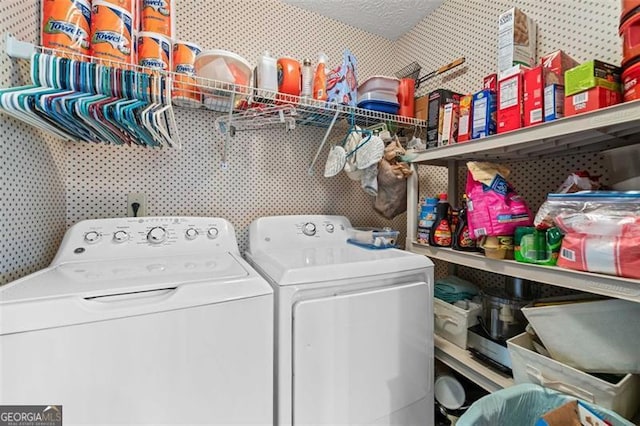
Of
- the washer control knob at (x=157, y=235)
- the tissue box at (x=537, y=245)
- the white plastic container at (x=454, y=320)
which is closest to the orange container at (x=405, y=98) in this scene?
the tissue box at (x=537, y=245)

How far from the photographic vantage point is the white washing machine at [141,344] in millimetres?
630

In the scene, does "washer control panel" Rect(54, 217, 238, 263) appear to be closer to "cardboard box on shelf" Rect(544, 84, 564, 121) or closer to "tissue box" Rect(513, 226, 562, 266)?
"tissue box" Rect(513, 226, 562, 266)

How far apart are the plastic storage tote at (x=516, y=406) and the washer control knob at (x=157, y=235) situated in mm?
1292

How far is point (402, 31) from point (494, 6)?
2.21 feet

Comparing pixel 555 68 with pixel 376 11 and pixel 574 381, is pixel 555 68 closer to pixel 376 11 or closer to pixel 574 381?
pixel 574 381

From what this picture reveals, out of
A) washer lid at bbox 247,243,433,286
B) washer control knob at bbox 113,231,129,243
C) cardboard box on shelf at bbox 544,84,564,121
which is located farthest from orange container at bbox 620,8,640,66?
washer control knob at bbox 113,231,129,243

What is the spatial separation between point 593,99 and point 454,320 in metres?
0.97

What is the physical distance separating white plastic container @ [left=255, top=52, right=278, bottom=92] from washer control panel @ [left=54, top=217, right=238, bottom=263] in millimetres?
694

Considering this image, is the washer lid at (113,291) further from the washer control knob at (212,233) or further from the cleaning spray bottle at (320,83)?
the cleaning spray bottle at (320,83)

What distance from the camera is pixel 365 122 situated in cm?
170

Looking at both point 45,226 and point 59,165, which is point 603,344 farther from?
point 59,165

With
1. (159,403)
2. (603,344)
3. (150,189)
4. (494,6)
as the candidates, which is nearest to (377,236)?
(603,344)

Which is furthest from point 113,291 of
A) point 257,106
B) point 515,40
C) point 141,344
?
point 515,40

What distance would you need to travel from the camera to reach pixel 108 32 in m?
1.03
